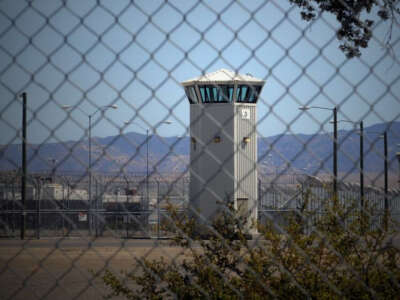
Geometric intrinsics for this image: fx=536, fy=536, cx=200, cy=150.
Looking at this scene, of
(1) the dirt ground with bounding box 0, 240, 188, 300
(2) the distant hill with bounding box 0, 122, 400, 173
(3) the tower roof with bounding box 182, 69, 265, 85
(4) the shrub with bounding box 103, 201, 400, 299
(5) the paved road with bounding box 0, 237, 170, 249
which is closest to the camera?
(2) the distant hill with bounding box 0, 122, 400, 173

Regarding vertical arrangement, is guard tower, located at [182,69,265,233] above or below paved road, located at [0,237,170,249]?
above

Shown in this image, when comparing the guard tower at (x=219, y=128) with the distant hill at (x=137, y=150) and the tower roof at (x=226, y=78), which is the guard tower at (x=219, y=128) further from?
the distant hill at (x=137, y=150)

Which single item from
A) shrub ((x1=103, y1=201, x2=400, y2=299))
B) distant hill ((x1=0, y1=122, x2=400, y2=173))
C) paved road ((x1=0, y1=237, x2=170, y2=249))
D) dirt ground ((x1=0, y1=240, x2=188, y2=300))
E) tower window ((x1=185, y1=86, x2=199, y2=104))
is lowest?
paved road ((x1=0, y1=237, x2=170, y2=249))

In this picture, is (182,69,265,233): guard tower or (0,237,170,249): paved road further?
(0,237,170,249): paved road

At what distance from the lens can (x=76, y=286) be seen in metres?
12.3

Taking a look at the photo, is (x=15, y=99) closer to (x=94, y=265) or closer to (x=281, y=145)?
(x=281, y=145)

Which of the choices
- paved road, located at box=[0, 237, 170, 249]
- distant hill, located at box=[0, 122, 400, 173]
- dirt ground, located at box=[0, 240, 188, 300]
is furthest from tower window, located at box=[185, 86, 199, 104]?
paved road, located at box=[0, 237, 170, 249]

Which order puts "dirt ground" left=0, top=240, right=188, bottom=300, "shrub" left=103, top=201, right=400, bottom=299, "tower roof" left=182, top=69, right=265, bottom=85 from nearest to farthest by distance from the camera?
"tower roof" left=182, top=69, right=265, bottom=85 < "shrub" left=103, top=201, right=400, bottom=299 < "dirt ground" left=0, top=240, right=188, bottom=300

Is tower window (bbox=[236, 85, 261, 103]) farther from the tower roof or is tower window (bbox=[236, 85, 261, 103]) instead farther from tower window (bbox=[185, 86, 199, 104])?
tower window (bbox=[185, 86, 199, 104])

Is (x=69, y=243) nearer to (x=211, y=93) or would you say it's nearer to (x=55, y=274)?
(x=55, y=274)

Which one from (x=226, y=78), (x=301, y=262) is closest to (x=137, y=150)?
(x=226, y=78)

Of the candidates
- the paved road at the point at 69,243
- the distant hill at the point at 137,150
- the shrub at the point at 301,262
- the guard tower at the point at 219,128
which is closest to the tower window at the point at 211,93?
the guard tower at the point at 219,128

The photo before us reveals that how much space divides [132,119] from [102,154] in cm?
19

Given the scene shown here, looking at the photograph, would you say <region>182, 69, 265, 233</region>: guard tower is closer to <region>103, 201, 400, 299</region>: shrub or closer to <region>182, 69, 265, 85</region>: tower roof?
<region>182, 69, 265, 85</region>: tower roof
